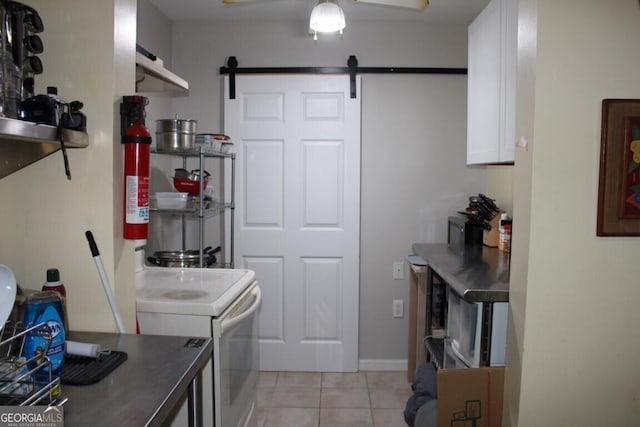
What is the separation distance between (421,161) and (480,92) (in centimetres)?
85

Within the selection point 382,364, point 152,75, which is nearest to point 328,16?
point 152,75

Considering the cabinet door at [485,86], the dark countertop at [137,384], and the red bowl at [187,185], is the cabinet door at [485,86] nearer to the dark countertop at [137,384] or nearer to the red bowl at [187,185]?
the red bowl at [187,185]

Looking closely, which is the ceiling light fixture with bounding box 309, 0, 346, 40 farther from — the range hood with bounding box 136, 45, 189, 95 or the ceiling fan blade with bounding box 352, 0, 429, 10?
the range hood with bounding box 136, 45, 189, 95

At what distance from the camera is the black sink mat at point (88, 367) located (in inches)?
41.0

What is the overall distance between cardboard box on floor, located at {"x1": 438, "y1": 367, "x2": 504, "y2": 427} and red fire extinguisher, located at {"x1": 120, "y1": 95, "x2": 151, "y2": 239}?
1143mm

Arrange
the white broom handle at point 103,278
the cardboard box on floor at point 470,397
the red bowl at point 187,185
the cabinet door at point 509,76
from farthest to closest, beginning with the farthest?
the red bowl at point 187,185 < the cabinet door at point 509,76 < the cardboard box on floor at point 470,397 < the white broom handle at point 103,278

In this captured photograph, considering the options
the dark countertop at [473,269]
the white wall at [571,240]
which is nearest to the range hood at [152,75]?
the white wall at [571,240]

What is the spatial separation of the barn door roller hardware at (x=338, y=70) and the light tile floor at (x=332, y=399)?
6.34ft

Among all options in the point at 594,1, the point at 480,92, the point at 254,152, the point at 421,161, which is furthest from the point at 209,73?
the point at 594,1

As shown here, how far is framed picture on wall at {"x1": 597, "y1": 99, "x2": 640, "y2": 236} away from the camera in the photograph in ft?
4.48

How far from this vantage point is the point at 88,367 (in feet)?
3.65

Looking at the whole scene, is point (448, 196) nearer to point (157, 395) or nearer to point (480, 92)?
point (480, 92)

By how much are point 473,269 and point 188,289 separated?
4.07 ft

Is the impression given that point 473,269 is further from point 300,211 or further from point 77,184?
point 77,184
